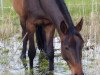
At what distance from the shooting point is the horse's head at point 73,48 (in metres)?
5.89

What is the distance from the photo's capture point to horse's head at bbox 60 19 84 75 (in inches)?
232

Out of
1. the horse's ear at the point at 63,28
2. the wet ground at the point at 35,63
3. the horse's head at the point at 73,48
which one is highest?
the horse's ear at the point at 63,28

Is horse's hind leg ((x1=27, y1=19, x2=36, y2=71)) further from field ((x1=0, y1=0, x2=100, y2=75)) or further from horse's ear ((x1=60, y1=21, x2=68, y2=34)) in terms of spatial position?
horse's ear ((x1=60, y1=21, x2=68, y2=34))

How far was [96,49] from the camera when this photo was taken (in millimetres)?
8078

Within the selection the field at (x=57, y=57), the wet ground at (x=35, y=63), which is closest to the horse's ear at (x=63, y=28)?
the field at (x=57, y=57)

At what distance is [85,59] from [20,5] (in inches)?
68.0

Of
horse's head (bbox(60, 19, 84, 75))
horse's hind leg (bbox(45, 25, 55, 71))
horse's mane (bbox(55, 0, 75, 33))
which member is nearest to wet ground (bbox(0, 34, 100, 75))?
horse's hind leg (bbox(45, 25, 55, 71))

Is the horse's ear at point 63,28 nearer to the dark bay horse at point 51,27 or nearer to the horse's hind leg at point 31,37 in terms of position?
the dark bay horse at point 51,27

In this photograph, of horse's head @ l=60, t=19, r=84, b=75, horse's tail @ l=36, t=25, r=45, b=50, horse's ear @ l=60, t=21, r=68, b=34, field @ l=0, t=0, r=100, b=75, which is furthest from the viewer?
horse's tail @ l=36, t=25, r=45, b=50

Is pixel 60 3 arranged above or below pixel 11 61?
above

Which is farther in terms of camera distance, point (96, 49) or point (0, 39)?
point (0, 39)

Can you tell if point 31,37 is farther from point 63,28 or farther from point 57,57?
point 63,28

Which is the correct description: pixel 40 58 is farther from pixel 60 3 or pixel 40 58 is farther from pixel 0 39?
pixel 60 3

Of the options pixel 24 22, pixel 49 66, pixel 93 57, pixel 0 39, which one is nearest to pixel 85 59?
pixel 93 57
